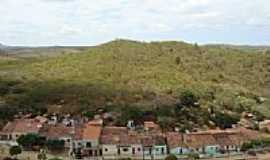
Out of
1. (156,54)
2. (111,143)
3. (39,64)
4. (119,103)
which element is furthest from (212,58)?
(111,143)

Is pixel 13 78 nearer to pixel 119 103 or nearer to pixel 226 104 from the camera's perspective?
pixel 119 103

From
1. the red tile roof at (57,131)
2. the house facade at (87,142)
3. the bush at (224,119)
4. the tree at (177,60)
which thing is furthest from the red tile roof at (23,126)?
the tree at (177,60)

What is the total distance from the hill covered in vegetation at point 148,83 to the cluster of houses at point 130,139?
16.1 ft

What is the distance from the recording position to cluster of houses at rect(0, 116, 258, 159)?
42.9 metres

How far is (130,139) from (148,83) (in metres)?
21.1

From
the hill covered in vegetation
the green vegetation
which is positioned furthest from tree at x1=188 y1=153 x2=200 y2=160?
the hill covered in vegetation

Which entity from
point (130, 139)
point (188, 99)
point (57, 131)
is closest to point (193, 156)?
point (130, 139)

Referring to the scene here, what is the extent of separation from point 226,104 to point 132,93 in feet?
31.9

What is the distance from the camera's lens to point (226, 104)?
192 feet

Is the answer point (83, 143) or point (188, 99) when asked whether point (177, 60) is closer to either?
point (188, 99)

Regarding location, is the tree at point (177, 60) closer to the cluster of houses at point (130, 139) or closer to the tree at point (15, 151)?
the cluster of houses at point (130, 139)

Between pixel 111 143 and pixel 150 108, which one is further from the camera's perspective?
pixel 150 108

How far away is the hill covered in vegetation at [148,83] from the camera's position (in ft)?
178

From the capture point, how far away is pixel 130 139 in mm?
43500
